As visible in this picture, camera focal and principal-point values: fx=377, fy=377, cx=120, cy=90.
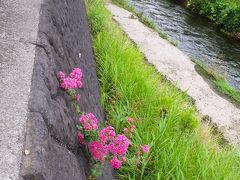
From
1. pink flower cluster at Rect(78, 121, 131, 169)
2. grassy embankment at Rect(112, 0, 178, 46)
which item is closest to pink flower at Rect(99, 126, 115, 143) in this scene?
pink flower cluster at Rect(78, 121, 131, 169)

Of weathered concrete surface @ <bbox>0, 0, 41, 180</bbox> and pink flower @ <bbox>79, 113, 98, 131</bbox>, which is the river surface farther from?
weathered concrete surface @ <bbox>0, 0, 41, 180</bbox>

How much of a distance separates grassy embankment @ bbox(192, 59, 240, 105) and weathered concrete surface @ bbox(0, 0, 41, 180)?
5.67 metres

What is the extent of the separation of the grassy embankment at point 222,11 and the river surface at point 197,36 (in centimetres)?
34

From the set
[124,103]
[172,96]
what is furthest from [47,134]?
[172,96]

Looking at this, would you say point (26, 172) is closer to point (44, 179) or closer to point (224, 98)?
point (44, 179)

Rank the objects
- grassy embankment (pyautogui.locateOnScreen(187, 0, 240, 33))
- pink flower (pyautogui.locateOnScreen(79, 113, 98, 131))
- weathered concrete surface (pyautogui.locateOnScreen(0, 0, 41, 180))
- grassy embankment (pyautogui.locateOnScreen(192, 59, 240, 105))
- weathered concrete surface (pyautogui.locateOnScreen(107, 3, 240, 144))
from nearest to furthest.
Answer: weathered concrete surface (pyautogui.locateOnScreen(0, 0, 41, 180)) → pink flower (pyautogui.locateOnScreen(79, 113, 98, 131)) → weathered concrete surface (pyautogui.locateOnScreen(107, 3, 240, 144)) → grassy embankment (pyautogui.locateOnScreen(192, 59, 240, 105)) → grassy embankment (pyautogui.locateOnScreen(187, 0, 240, 33))

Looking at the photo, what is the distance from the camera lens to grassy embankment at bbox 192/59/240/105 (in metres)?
7.68

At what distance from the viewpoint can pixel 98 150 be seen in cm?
252

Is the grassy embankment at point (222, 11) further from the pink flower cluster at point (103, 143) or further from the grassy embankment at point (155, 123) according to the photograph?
the pink flower cluster at point (103, 143)

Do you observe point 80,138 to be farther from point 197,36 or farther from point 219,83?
point 197,36

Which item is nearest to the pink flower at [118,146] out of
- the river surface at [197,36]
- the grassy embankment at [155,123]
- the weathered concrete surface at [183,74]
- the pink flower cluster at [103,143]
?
the pink flower cluster at [103,143]

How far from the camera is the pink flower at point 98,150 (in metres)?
2.51

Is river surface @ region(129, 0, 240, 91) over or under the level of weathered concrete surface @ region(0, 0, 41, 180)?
under

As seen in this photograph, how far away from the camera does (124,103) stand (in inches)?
187
